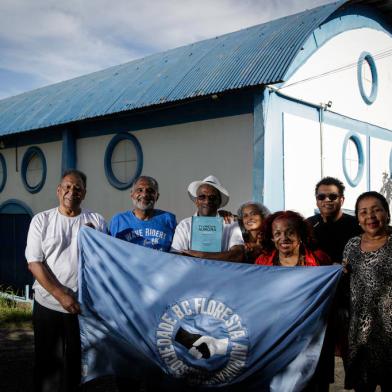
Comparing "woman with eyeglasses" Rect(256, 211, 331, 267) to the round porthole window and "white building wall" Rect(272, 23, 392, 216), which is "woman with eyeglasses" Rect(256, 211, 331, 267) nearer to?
"white building wall" Rect(272, 23, 392, 216)

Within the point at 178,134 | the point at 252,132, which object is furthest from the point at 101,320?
the point at 178,134

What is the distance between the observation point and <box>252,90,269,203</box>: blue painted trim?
6.75m

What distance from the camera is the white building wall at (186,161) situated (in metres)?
7.18

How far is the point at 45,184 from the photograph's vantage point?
10.9 m

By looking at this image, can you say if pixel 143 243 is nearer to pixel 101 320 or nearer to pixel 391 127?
pixel 101 320

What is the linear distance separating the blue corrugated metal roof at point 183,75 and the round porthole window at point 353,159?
2.45 meters

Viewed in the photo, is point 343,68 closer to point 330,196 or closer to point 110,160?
point 110,160

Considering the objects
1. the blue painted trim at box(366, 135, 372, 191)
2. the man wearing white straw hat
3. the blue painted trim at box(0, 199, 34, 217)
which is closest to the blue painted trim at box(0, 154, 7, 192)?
the blue painted trim at box(0, 199, 34, 217)

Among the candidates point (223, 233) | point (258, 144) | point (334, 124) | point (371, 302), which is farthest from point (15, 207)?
point (371, 302)

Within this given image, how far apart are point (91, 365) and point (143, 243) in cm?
102

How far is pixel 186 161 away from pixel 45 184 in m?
4.48

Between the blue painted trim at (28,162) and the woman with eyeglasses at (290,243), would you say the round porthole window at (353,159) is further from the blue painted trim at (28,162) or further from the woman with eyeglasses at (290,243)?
the blue painted trim at (28,162)

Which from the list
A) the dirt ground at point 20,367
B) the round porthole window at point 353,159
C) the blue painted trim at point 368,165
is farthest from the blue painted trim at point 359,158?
the dirt ground at point 20,367

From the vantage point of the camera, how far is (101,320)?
3562 millimetres
